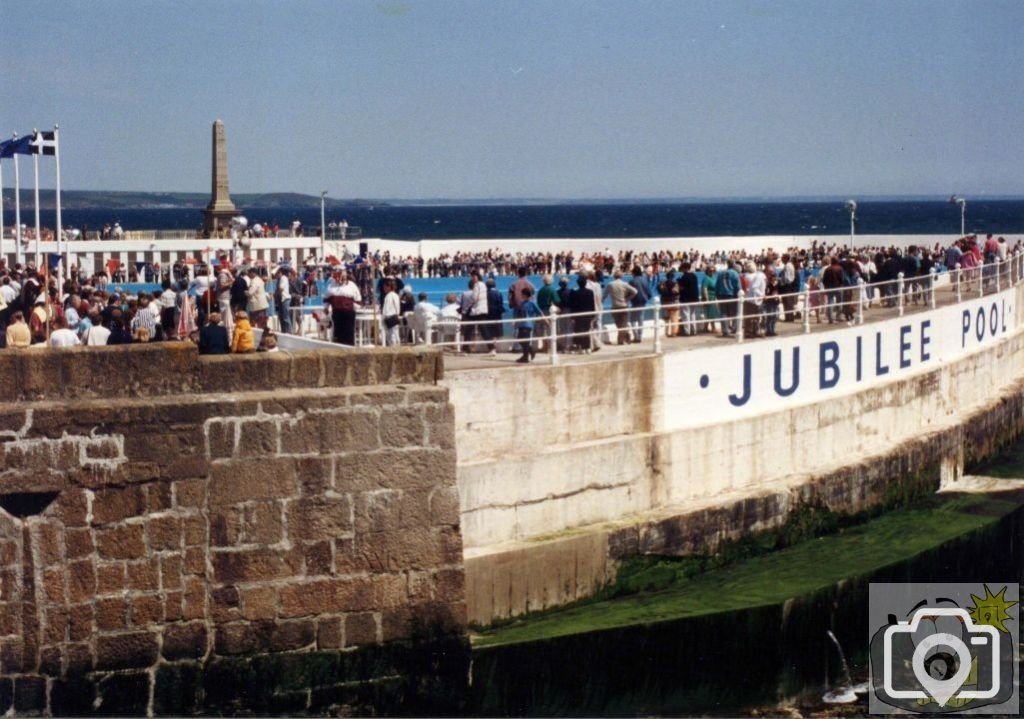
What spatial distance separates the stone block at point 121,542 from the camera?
12.3m

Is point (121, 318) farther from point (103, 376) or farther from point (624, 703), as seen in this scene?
point (624, 703)

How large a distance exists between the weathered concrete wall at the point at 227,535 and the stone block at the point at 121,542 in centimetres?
2

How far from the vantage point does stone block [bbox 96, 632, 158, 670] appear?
1225cm

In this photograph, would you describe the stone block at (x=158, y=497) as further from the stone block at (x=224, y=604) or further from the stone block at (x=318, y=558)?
the stone block at (x=318, y=558)

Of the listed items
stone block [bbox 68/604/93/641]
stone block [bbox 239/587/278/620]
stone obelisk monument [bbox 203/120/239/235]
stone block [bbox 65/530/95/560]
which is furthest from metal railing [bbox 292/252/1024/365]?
stone obelisk monument [bbox 203/120/239/235]

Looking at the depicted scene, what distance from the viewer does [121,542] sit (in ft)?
40.4

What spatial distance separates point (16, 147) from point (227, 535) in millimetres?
13743

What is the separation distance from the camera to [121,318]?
1709cm

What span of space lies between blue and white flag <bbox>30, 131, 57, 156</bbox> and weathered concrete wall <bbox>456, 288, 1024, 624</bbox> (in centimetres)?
1068

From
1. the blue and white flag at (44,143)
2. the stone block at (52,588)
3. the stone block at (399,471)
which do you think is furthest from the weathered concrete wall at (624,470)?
the blue and white flag at (44,143)

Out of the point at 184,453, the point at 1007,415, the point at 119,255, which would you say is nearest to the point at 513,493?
the point at 184,453

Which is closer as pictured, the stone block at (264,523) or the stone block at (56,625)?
the stone block at (56,625)

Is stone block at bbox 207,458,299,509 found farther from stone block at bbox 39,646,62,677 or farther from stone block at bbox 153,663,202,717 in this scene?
stone block at bbox 39,646,62,677

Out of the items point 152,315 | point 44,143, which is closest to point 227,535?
point 152,315
